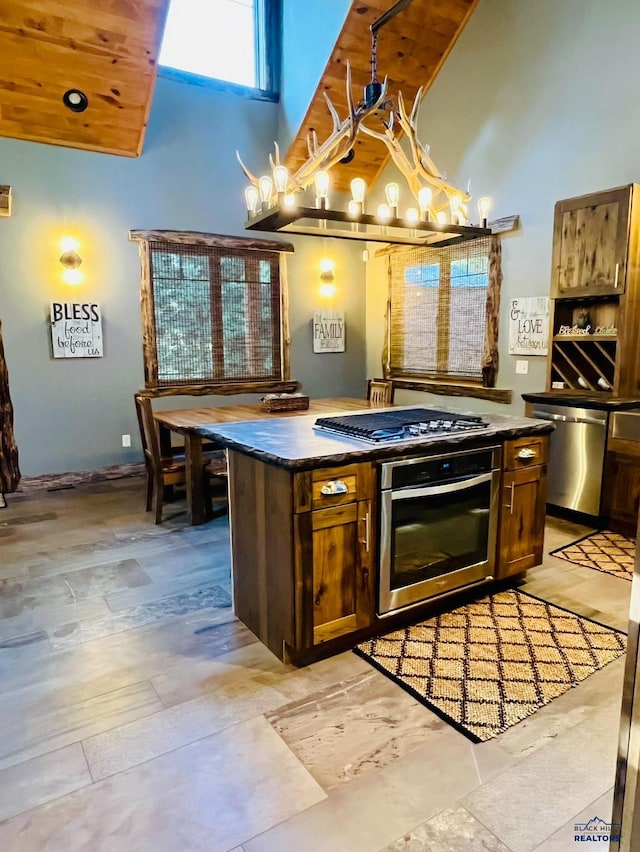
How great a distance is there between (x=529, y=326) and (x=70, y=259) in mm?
4093

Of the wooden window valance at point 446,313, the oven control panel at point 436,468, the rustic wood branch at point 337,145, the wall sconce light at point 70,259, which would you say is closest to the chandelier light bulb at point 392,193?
the rustic wood branch at point 337,145

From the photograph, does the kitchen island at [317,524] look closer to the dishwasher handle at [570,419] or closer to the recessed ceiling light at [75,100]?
A: the dishwasher handle at [570,419]

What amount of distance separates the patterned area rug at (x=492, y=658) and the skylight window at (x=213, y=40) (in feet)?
18.1

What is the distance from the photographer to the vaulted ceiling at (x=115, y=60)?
3.91m

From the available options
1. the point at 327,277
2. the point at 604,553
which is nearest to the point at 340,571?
the point at 604,553

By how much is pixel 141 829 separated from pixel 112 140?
5.18 meters

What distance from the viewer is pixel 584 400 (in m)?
3.84

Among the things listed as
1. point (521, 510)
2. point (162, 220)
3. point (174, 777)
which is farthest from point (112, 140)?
point (174, 777)

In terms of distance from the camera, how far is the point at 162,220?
17.4 ft

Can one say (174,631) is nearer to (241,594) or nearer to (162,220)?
(241,594)

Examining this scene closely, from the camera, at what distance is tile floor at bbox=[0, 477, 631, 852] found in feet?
5.02

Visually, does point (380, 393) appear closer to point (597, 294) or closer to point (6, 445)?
point (597, 294)

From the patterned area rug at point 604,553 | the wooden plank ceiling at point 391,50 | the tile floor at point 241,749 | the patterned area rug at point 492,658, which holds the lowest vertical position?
the tile floor at point 241,749

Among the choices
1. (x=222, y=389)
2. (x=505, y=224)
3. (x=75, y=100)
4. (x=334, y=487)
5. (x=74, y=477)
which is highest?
(x=75, y=100)
